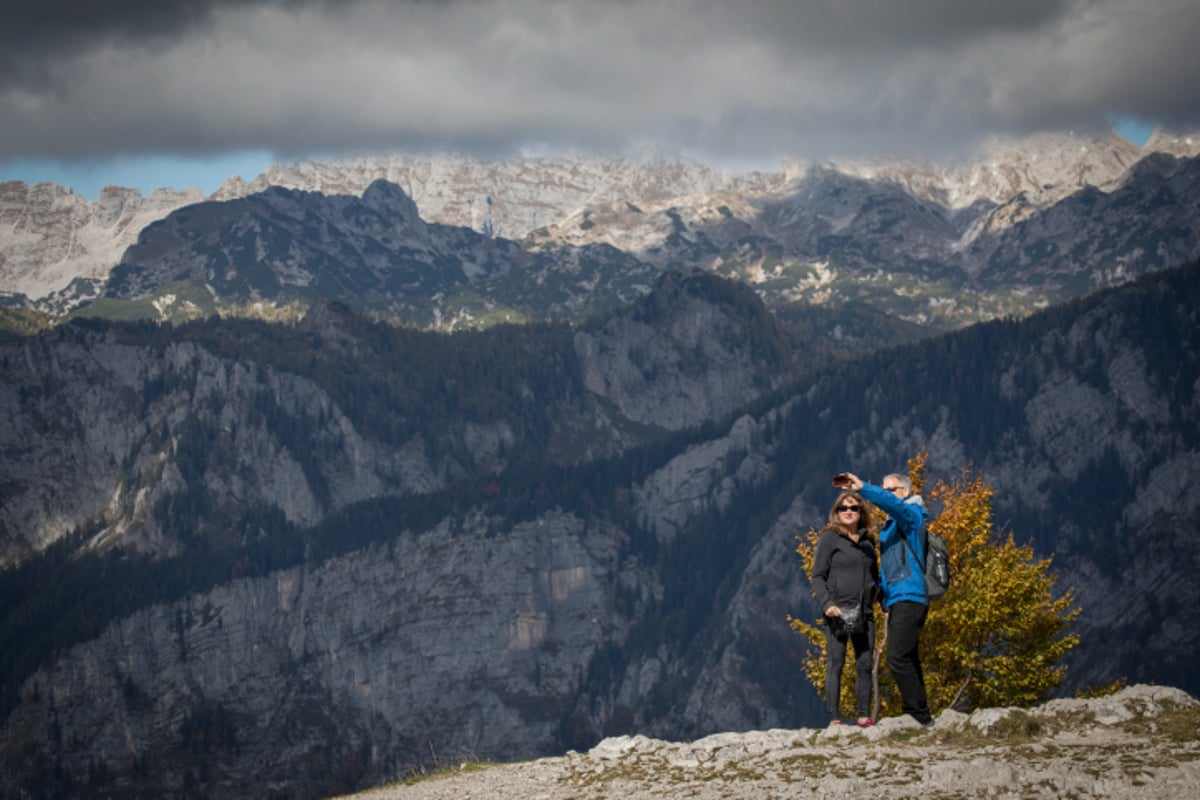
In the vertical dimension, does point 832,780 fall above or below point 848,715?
above

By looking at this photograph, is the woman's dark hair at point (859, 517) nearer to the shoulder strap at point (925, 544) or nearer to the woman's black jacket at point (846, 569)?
the woman's black jacket at point (846, 569)

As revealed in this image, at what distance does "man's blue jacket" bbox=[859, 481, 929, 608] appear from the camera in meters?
38.3

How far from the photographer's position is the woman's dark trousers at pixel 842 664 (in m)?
→ 40.5

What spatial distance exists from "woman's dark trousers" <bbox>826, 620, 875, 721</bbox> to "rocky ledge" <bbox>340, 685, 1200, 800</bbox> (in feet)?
3.52

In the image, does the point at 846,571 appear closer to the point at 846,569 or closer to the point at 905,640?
the point at 846,569

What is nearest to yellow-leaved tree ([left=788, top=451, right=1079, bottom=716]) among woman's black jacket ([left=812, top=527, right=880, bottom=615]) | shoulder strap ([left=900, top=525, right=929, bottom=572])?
woman's black jacket ([left=812, top=527, right=880, bottom=615])

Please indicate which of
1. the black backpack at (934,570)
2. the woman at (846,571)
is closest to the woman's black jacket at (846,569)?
the woman at (846,571)

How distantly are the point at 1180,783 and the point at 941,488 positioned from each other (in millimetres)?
25810

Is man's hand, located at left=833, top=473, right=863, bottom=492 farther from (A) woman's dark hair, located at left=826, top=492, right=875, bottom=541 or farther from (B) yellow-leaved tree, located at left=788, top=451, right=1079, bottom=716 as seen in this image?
(B) yellow-leaved tree, located at left=788, top=451, right=1079, bottom=716

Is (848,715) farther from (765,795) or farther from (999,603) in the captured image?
(765,795)

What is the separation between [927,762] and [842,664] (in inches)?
144

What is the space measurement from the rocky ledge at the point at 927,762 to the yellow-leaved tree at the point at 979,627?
8795 mm

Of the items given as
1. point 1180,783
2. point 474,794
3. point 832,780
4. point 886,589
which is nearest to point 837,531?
point 886,589

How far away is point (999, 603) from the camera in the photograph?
53188 mm
